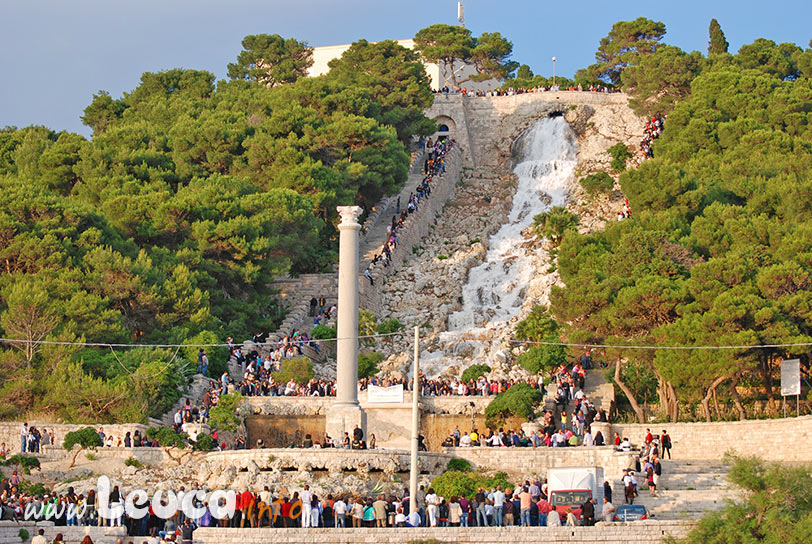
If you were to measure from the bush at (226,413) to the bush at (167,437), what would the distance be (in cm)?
286

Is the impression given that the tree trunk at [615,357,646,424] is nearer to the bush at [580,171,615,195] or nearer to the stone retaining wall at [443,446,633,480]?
the stone retaining wall at [443,446,633,480]

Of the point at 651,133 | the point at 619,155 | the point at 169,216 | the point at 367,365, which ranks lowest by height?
the point at 367,365

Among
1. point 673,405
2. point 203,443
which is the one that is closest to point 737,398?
point 673,405

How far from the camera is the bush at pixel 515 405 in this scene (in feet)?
143

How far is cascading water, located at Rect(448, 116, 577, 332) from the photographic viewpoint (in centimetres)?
5888

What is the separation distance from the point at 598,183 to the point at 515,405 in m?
26.7

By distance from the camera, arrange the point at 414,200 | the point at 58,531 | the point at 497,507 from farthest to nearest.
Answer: the point at 414,200 < the point at 497,507 < the point at 58,531

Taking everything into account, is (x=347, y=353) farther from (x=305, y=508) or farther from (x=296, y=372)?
(x=305, y=508)

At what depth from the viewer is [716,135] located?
224 ft

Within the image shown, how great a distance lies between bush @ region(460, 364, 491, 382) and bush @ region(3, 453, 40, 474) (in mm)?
17253

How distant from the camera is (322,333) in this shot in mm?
53688

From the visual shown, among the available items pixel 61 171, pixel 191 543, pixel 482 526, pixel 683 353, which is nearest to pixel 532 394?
pixel 683 353

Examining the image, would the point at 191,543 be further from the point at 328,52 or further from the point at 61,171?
the point at 328,52

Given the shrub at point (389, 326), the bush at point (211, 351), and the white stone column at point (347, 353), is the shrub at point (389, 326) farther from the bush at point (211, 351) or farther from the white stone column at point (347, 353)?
the white stone column at point (347, 353)
